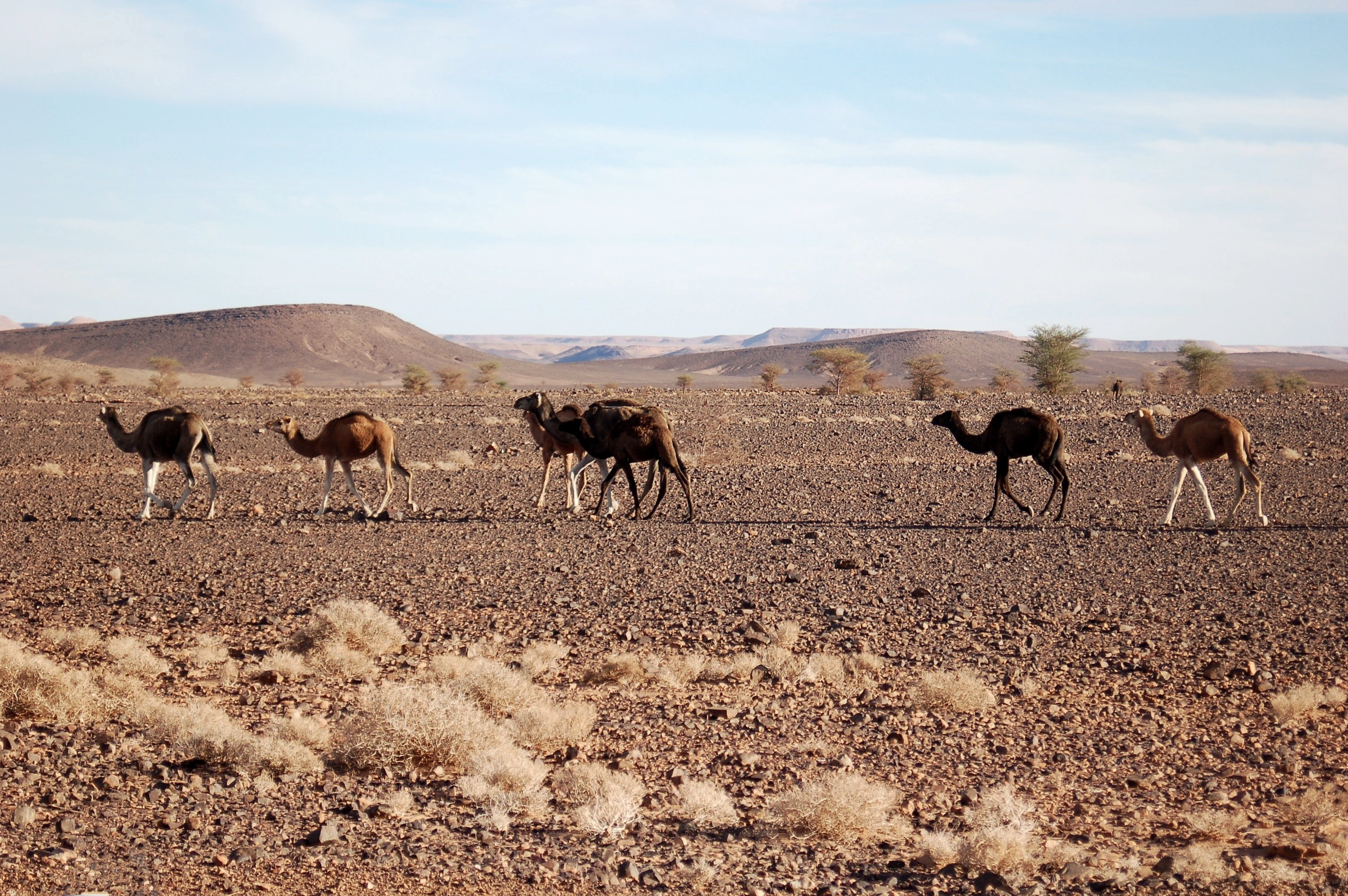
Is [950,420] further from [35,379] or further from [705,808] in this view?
[35,379]

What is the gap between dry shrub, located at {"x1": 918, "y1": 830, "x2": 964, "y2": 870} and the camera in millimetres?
5668

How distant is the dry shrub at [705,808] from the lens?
623cm

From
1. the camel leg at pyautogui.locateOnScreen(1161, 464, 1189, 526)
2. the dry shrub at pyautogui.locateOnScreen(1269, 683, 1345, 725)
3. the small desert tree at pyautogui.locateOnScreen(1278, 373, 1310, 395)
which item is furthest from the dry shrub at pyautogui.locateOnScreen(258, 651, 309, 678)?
the small desert tree at pyautogui.locateOnScreen(1278, 373, 1310, 395)

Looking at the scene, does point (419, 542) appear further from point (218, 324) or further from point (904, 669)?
point (218, 324)

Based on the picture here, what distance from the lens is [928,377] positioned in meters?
52.1

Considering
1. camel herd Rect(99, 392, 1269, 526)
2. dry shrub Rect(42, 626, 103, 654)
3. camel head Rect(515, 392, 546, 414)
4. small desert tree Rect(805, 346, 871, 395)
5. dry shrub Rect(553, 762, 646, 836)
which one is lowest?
dry shrub Rect(553, 762, 646, 836)

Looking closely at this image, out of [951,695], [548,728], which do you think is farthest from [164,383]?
[951,695]

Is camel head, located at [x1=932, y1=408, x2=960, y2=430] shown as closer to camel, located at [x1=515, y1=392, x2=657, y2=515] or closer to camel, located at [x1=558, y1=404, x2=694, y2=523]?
camel, located at [x1=558, y1=404, x2=694, y2=523]

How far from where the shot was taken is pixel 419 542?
48.4 feet

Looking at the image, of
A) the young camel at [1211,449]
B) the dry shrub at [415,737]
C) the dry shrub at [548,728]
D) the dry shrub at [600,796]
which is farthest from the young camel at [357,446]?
the young camel at [1211,449]

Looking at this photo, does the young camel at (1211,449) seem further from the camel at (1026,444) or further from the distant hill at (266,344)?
the distant hill at (266,344)

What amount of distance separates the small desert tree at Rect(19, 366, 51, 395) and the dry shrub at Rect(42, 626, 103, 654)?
45.8 metres

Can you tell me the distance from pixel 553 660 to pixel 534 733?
1899 millimetres

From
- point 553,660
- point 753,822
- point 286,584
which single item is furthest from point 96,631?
point 753,822
